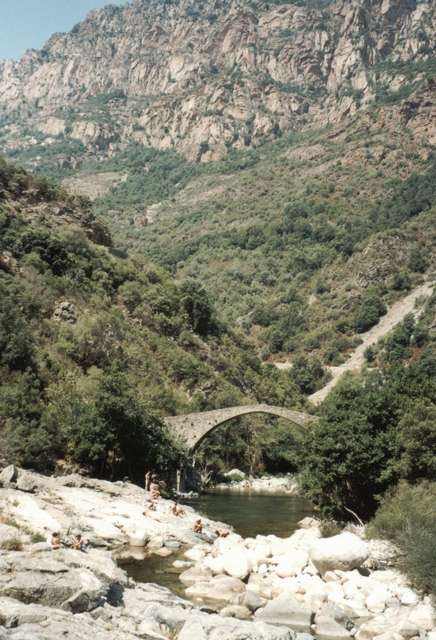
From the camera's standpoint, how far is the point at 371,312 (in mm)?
110375

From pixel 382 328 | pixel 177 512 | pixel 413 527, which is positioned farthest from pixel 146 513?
pixel 382 328

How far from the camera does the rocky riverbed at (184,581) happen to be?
35.4 feet

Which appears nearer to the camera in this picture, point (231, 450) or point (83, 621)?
point (83, 621)

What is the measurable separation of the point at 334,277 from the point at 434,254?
18.9 meters

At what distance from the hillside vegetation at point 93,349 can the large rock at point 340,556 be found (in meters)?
16.6

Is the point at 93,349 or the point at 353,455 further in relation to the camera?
the point at 93,349

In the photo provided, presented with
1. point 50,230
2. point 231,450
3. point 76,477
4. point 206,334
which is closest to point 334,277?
point 206,334

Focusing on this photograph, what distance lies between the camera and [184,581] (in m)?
16.9

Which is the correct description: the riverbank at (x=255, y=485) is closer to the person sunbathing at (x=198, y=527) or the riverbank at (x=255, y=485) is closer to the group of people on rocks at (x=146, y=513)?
the group of people on rocks at (x=146, y=513)

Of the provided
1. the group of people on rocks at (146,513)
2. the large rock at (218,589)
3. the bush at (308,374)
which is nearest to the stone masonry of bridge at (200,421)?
the group of people on rocks at (146,513)

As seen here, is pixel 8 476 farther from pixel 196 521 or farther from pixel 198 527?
pixel 196 521

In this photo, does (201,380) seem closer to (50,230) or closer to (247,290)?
(50,230)

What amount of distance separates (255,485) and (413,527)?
126 feet

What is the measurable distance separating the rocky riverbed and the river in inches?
30.4
